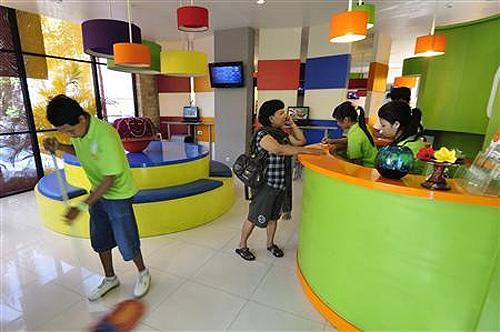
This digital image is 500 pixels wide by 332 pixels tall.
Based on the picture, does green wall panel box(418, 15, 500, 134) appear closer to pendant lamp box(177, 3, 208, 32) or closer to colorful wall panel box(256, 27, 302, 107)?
colorful wall panel box(256, 27, 302, 107)

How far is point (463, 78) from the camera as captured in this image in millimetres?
3582

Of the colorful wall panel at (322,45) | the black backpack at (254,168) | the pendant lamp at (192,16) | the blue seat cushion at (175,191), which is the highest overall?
the colorful wall panel at (322,45)

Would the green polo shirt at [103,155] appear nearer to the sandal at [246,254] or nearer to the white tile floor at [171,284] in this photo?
the white tile floor at [171,284]

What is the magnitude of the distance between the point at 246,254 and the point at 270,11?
4.00 m

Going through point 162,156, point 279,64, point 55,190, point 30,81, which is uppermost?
point 279,64

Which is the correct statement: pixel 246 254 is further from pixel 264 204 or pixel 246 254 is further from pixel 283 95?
pixel 283 95

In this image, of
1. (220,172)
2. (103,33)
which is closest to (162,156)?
(220,172)

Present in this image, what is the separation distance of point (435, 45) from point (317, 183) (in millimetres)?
2207

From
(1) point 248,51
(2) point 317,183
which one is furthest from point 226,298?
(1) point 248,51

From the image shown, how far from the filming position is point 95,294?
6.70 feet

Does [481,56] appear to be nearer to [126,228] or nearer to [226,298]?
[226,298]

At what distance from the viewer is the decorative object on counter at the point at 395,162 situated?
1487 mm

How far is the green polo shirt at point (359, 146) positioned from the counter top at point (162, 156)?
2086 millimetres

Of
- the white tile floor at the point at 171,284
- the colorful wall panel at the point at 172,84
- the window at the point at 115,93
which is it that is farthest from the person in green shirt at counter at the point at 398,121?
the colorful wall panel at the point at 172,84
